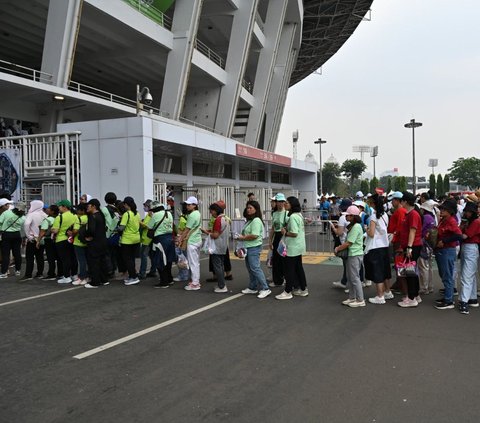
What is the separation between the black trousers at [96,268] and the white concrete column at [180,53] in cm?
1438

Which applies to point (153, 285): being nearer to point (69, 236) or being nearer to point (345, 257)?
point (69, 236)

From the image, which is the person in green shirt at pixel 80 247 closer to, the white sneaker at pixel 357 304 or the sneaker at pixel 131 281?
the sneaker at pixel 131 281

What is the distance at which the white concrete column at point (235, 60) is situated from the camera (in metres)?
25.9

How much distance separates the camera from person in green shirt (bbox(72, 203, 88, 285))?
833 cm

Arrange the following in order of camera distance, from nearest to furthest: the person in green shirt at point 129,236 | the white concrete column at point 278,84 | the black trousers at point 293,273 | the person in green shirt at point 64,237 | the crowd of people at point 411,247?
1. the crowd of people at point 411,247
2. the black trousers at point 293,273
3. the person in green shirt at point 129,236
4. the person in green shirt at point 64,237
5. the white concrete column at point 278,84

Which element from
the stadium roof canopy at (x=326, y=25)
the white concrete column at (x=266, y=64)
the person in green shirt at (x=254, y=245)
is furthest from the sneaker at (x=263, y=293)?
the stadium roof canopy at (x=326, y=25)

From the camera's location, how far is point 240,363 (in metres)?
4.40

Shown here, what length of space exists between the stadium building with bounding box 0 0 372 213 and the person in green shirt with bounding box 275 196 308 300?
20.6 ft

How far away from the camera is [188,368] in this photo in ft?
14.0

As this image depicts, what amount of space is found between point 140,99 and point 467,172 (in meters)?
81.7

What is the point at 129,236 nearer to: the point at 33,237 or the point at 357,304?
the point at 33,237

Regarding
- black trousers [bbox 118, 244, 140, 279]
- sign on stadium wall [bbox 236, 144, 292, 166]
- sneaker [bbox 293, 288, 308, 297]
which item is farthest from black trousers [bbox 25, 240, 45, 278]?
sign on stadium wall [bbox 236, 144, 292, 166]

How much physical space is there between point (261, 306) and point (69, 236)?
4268 mm

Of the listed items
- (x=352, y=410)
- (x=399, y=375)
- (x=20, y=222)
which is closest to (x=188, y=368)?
(x=352, y=410)
